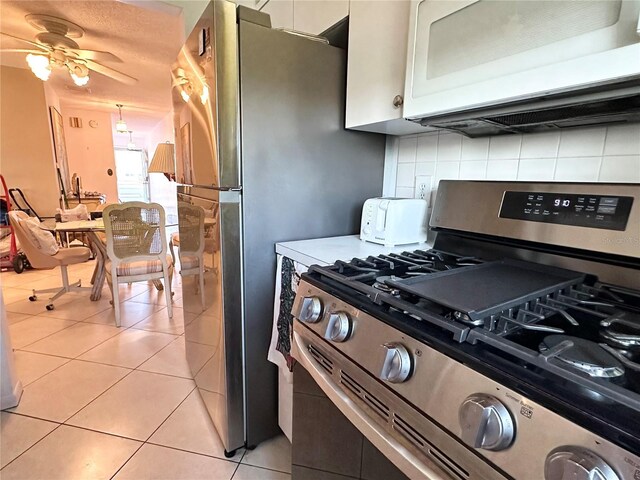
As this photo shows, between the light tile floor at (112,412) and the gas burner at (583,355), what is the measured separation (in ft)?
4.07

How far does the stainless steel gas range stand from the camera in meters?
0.40

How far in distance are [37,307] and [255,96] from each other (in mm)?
3059

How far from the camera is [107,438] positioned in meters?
1.50

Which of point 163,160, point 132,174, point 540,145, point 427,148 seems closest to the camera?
point 540,145

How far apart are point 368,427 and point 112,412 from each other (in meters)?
1.59

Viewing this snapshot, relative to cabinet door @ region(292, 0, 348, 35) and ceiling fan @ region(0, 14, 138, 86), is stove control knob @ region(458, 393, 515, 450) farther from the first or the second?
ceiling fan @ region(0, 14, 138, 86)

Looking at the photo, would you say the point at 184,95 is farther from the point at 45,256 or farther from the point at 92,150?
the point at 92,150

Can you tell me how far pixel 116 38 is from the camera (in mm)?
3434

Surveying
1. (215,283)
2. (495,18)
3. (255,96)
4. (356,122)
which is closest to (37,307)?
(215,283)

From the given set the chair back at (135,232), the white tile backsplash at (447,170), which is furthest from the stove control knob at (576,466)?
the chair back at (135,232)

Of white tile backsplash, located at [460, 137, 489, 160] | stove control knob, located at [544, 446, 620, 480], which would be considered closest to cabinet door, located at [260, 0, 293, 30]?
white tile backsplash, located at [460, 137, 489, 160]

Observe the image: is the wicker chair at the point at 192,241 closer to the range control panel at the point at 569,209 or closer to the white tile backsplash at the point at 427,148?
the white tile backsplash at the point at 427,148

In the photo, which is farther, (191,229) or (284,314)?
(191,229)

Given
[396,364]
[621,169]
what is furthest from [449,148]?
[396,364]
